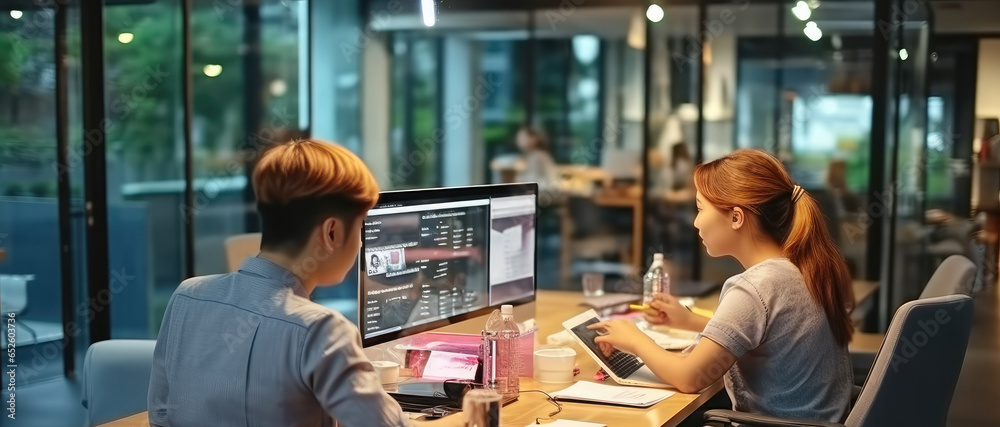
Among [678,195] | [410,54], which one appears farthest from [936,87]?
[410,54]

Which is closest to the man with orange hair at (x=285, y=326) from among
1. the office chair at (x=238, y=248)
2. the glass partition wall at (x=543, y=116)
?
the office chair at (x=238, y=248)

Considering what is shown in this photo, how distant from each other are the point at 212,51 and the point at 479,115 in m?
2.15

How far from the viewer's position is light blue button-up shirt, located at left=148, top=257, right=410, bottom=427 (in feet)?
4.87

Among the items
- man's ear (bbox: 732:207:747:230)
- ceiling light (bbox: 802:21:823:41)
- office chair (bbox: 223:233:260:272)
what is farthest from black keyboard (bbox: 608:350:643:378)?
ceiling light (bbox: 802:21:823:41)

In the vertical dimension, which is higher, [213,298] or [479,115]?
[479,115]

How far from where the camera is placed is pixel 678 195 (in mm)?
6629

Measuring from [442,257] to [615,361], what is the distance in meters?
0.51

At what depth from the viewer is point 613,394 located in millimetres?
2322

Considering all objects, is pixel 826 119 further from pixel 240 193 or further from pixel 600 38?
pixel 240 193

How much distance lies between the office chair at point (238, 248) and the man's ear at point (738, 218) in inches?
76.5

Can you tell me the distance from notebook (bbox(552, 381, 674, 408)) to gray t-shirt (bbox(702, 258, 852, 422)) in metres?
0.19

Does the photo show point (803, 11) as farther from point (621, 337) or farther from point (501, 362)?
point (501, 362)

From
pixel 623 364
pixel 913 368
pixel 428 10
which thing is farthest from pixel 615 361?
pixel 428 10

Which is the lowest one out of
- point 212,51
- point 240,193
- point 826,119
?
point 240,193
